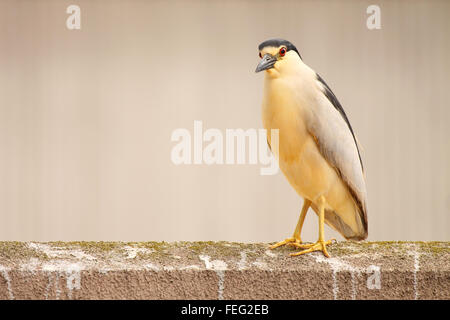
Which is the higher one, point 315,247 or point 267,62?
point 267,62

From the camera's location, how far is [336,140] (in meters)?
1.36

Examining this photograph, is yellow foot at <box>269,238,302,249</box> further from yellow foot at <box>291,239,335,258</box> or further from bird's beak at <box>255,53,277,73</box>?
bird's beak at <box>255,53,277,73</box>

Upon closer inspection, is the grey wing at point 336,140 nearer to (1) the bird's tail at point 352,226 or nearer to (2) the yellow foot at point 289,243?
(1) the bird's tail at point 352,226

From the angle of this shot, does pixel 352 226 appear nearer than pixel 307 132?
No

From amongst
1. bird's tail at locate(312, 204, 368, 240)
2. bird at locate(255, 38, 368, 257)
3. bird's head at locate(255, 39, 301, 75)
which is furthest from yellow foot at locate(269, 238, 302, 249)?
bird's head at locate(255, 39, 301, 75)

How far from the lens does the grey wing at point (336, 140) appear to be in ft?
4.38

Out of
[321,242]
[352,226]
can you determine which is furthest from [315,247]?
[352,226]

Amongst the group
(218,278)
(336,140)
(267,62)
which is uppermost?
(267,62)

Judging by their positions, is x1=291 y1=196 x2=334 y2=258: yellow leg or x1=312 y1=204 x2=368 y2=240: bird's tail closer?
x1=291 y1=196 x2=334 y2=258: yellow leg

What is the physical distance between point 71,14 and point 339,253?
167 cm

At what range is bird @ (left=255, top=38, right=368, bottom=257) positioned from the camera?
4.33 ft

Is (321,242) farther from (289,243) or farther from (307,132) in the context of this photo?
(307,132)

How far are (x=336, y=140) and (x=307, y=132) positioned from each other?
0.09 m

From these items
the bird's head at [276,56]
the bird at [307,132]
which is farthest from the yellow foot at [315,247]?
the bird's head at [276,56]
